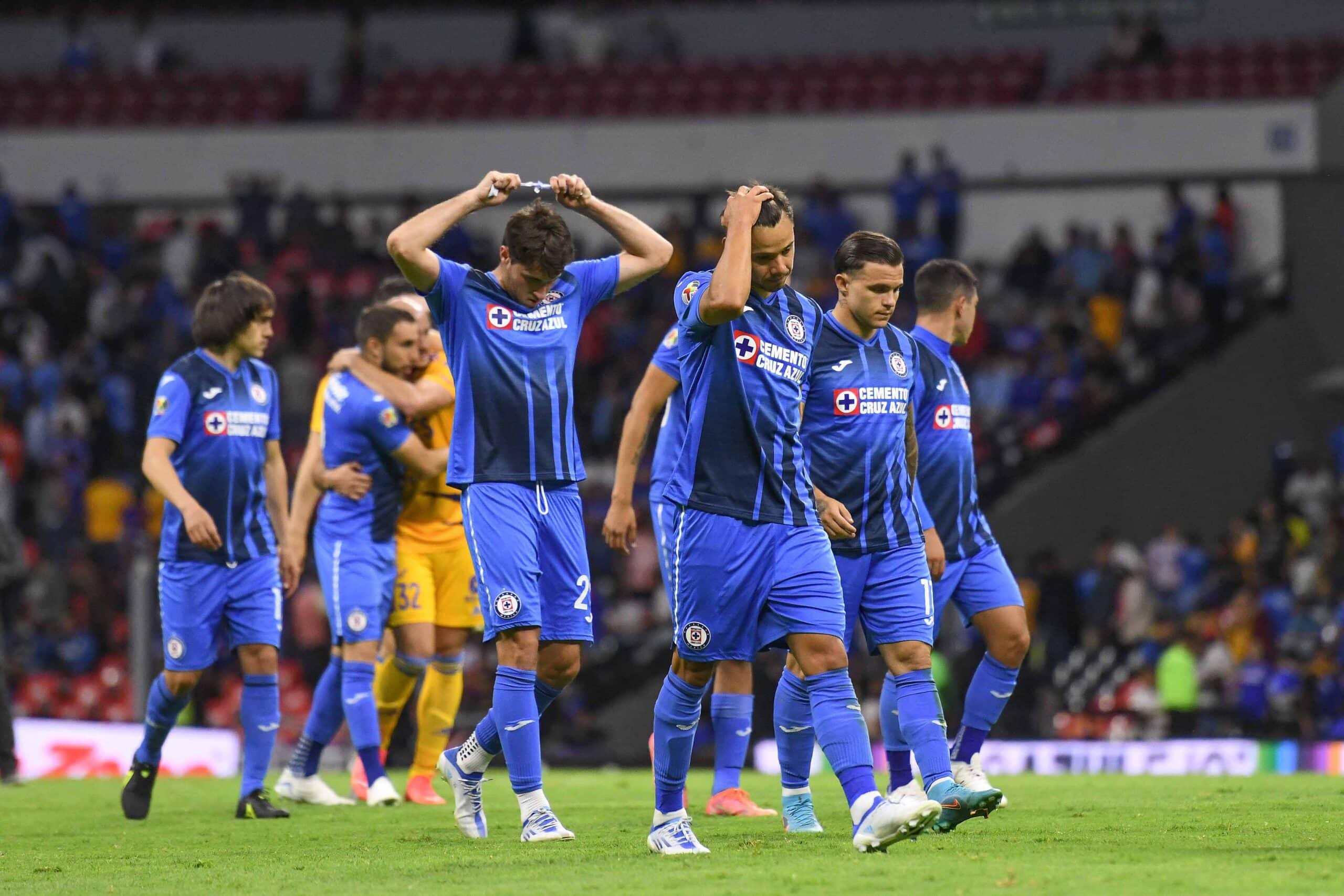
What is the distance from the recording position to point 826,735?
689cm

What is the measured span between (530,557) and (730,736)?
7.00 ft

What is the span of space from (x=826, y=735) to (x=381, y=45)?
2655 centimetres

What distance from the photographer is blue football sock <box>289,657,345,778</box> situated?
10312mm

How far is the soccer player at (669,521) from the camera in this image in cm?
830

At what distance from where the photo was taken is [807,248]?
79.7ft

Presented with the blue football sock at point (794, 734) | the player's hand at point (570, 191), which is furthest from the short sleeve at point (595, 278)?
the blue football sock at point (794, 734)

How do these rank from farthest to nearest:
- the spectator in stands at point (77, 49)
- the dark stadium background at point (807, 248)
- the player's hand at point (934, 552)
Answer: the spectator in stands at point (77, 49) < the dark stadium background at point (807, 248) < the player's hand at point (934, 552)

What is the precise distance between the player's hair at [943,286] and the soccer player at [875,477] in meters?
1.18

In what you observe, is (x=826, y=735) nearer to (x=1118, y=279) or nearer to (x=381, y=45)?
(x=1118, y=279)

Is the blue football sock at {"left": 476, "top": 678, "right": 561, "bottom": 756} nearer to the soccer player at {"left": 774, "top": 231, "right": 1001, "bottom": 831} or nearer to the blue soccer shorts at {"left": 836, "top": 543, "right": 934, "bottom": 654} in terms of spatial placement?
the soccer player at {"left": 774, "top": 231, "right": 1001, "bottom": 831}

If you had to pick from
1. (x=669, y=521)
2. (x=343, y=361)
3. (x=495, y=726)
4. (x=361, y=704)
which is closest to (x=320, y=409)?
(x=343, y=361)

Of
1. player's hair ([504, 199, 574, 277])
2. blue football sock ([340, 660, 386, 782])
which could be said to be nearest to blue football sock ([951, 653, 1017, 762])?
player's hair ([504, 199, 574, 277])

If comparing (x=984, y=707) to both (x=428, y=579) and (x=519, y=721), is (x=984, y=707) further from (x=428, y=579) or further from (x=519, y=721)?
(x=428, y=579)

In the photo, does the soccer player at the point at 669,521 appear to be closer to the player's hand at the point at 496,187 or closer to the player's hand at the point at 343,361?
the player's hand at the point at 496,187
